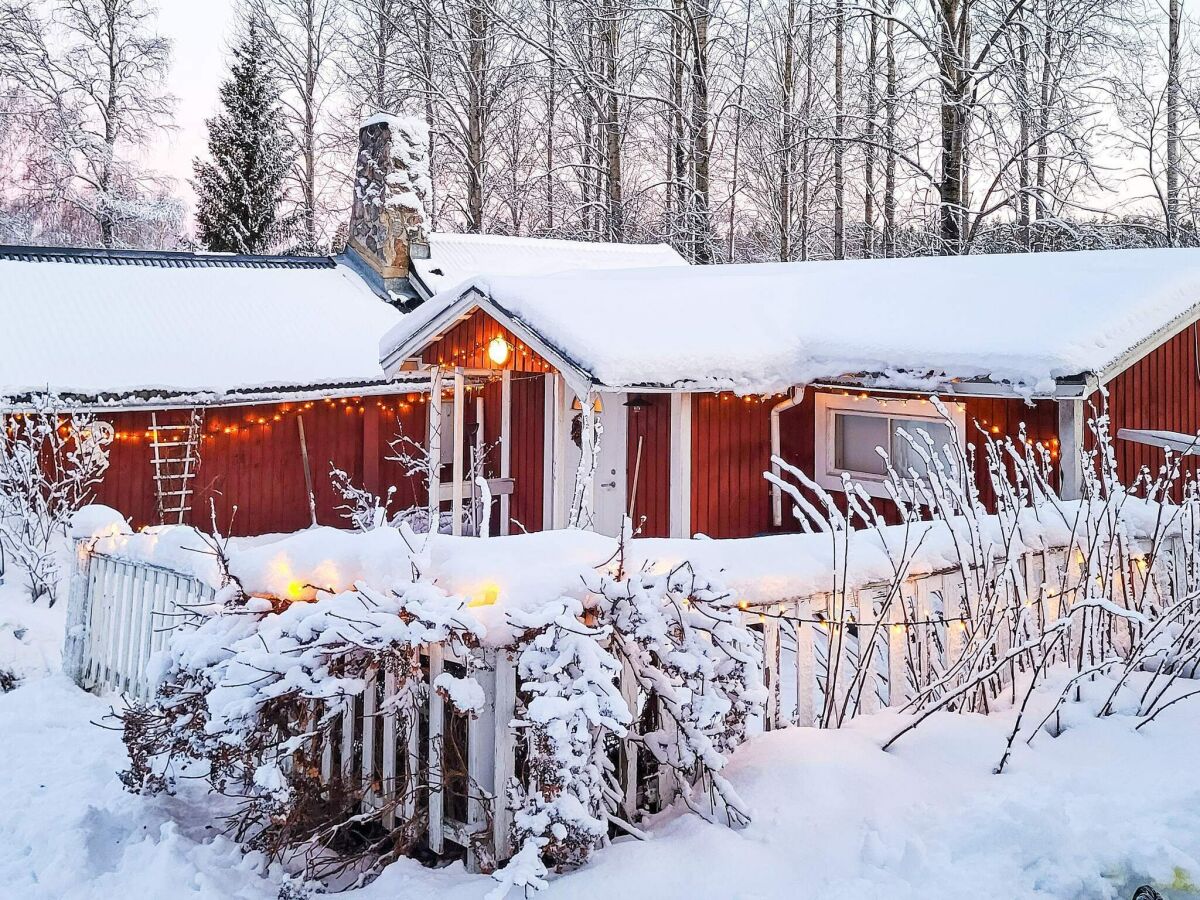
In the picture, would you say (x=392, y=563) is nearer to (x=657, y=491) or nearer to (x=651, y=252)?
(x=657, y=491)

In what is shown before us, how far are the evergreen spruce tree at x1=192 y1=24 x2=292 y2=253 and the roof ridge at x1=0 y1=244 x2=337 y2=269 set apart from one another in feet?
34.5

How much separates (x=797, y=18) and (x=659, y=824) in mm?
23385

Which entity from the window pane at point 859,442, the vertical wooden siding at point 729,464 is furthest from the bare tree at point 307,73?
the window pane at point 859,442

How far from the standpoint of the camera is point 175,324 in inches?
515

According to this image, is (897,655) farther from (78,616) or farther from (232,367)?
(232,367)

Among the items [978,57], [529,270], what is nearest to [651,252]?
[529,270]

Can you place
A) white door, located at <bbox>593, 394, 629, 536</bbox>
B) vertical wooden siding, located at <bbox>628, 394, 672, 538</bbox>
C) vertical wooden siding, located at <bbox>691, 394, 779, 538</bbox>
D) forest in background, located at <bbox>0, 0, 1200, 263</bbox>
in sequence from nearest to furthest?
1. vertical wooden siding, located at <bbox>691, 394, 779, 538</bbox>
2. vertical wooden siding, located at <bbox>628, 394, 672, 538</bbox>
3. white door, located at <bbox>593, 394, 629, 536</bbox>
4. forest in background, located at <bbox>0, 0, 1200, 263</bbox>

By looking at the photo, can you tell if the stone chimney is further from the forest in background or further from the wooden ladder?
the wooden ladder

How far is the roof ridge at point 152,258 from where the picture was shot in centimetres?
1373

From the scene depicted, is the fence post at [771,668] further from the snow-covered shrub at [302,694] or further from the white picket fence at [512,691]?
the snow-covered shrub at [302,694]

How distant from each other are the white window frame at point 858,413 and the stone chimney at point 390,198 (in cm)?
921

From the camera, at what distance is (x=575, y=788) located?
3.20 meters

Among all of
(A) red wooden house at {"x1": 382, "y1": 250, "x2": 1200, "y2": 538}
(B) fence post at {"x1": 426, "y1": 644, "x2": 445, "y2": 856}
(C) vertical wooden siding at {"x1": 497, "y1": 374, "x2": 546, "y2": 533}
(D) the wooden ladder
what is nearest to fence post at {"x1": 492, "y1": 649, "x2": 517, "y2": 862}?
(B) fence post at {"x1": 426, "y1": 644, "x2": 445, "y2": 856}

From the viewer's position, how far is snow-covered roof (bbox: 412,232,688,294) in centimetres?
1720
